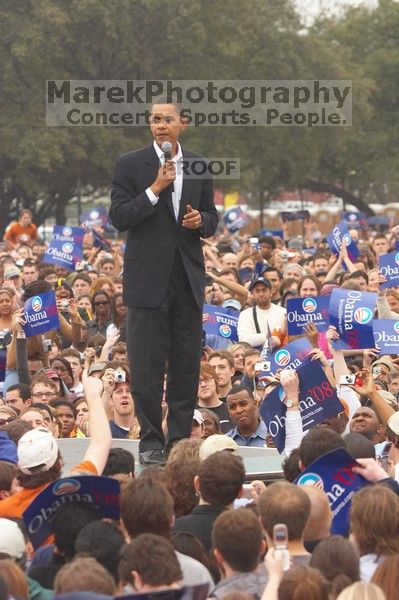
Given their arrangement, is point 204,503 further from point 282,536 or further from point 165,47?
point 165,47

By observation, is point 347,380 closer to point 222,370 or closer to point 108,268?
point 222,370

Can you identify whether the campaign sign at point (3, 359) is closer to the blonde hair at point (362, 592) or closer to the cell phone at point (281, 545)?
the cell phone at point (281, 545)

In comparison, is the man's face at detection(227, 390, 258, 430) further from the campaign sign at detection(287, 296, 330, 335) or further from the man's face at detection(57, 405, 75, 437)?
the campaign sign at detection(287, 296, 330, 335)

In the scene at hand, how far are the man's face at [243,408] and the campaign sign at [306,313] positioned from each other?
312 centimetres

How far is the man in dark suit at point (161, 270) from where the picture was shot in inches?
364

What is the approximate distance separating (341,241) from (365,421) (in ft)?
34.7

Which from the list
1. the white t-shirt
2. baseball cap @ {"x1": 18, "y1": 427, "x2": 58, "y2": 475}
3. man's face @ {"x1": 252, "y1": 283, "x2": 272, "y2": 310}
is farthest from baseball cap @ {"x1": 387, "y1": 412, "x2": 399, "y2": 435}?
man's face @ {"x1": 252, "y1": 283, "x2": 272, "y2": 310}

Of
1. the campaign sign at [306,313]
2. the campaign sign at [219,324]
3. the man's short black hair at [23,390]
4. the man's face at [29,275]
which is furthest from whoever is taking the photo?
the man's face at [29,275]

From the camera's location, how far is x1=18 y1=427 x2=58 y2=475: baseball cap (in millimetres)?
7980

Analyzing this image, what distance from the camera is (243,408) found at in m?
11.7

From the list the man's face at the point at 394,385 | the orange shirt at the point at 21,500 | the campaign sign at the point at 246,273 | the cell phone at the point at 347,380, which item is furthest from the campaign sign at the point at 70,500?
the campaign sign at the point at 246,273

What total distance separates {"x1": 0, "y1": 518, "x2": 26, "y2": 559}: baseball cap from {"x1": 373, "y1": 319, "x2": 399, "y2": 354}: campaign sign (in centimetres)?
709

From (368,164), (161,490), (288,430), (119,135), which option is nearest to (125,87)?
(119,135)

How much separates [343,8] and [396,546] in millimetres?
57659
